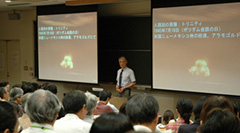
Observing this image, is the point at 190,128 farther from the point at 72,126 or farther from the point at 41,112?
the point at 41,112

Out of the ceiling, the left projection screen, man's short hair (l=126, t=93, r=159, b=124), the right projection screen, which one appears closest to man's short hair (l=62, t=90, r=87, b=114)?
man's short hair (l=126, t=93, r=159, b=124)

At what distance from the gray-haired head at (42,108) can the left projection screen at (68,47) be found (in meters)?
5.28

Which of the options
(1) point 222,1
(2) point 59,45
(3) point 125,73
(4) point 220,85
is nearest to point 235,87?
(4) point 220,85

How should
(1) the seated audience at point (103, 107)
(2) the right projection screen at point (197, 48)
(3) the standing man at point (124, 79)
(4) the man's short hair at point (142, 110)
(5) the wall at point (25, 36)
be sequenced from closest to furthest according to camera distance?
(4) the man's short hair at point (142, 110) < (1) the seated audience at point (103, 107) < (2) the right projection screen at point (197, 48) < (3) the standing man at point (124, 79) < (5) the wall at point (25, 36)

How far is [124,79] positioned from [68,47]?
6.68 feet

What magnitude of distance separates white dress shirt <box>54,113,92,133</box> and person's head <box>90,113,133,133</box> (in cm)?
127

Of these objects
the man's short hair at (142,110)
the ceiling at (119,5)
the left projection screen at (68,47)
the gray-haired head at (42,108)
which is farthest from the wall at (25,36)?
the man's short hair at (142,110)

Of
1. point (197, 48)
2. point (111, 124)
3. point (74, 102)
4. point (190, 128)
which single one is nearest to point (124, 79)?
point (197, 48)

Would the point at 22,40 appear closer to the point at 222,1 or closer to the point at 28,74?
the point at 28,74

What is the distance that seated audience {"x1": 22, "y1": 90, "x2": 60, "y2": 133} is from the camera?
2.24 meters

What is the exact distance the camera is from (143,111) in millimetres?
2123

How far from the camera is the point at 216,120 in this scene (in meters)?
1.86

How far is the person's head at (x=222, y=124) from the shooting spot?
183 cm

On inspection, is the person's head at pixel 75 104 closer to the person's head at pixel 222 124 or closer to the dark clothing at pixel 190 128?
the dark clothing at pixel 190 128
